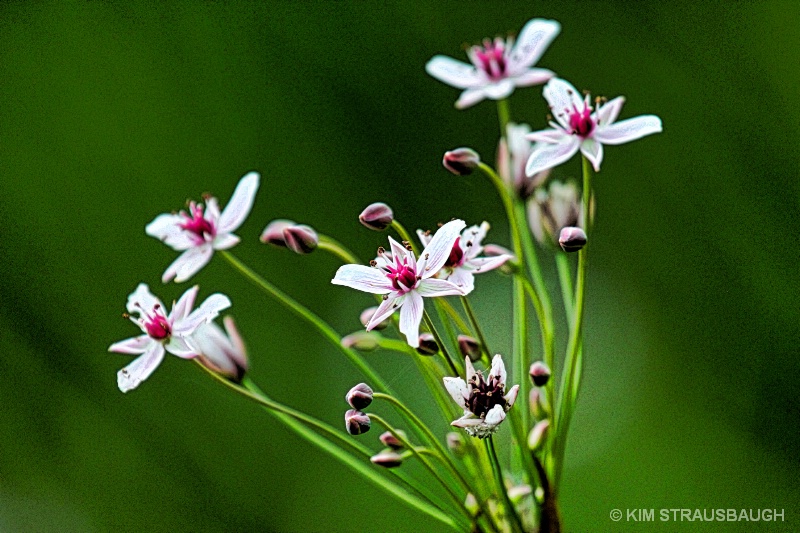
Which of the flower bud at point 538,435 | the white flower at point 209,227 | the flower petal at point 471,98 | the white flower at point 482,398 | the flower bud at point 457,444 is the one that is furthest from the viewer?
the flower petal at point 471,98

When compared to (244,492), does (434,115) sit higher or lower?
higher

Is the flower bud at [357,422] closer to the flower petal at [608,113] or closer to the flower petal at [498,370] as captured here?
the flower petal at [498,370]

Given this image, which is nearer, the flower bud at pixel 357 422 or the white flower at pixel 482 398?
the white flower at pixel 482 398

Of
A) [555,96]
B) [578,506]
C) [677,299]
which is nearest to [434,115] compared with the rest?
[677,299]

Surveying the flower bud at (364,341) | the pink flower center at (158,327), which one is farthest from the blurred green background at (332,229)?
the pink flower center at (158,327)

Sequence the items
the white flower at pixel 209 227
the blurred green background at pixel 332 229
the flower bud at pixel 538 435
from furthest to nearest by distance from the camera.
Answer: the blurred green background at pixel 332 229, the white flower at pixel 209 227, the flower bud at pixel 538 435

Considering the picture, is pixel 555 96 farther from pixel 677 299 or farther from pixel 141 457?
pixel 141 457

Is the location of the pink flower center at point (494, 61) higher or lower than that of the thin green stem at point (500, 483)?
higher

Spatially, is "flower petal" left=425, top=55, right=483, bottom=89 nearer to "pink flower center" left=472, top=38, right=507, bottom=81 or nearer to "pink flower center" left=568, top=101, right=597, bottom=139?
"pink flower center" left=472, top=38, right=507, bottom=81
